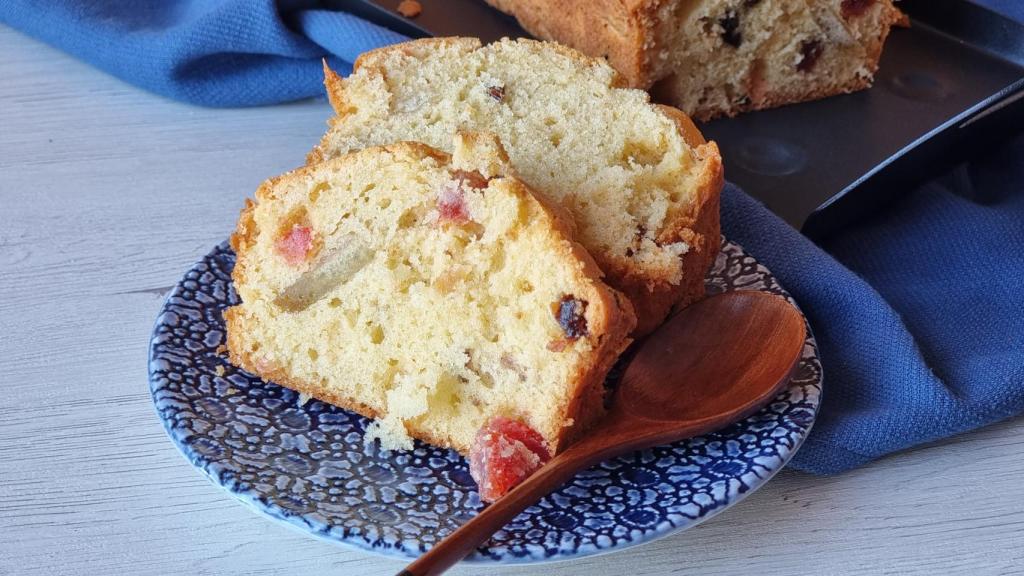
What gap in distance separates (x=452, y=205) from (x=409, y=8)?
5.67 feet

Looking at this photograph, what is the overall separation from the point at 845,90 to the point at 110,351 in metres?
2.40

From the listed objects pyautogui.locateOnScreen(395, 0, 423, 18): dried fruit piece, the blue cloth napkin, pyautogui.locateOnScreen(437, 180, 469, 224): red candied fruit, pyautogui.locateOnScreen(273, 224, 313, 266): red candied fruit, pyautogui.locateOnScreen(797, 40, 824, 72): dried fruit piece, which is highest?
pyautogui.locateOnScreen(437, 180, 469, 224): red candied fruit

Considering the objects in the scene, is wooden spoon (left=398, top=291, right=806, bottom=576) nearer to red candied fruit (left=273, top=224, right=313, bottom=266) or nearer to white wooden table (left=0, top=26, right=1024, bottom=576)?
white wooden table (left=0, top=26, right=1024, bottom=576)

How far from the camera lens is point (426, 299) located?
198 centimetres

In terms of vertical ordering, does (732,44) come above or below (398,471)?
above

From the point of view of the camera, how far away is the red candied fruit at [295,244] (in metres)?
2.09

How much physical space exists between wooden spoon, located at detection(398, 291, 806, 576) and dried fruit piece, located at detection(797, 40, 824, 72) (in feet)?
4.70

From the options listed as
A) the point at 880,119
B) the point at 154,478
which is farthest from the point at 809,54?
the point at 154,478

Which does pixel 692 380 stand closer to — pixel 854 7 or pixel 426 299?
pixel 426 299

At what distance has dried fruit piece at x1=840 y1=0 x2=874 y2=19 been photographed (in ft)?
10.7

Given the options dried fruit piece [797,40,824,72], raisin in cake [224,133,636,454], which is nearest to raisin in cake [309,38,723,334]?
raisin in cake [224,133,636,454]

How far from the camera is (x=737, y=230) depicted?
258cm

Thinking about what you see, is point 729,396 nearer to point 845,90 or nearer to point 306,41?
point 845,90

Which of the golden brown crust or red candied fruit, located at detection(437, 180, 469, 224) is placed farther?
the golden brown crust
